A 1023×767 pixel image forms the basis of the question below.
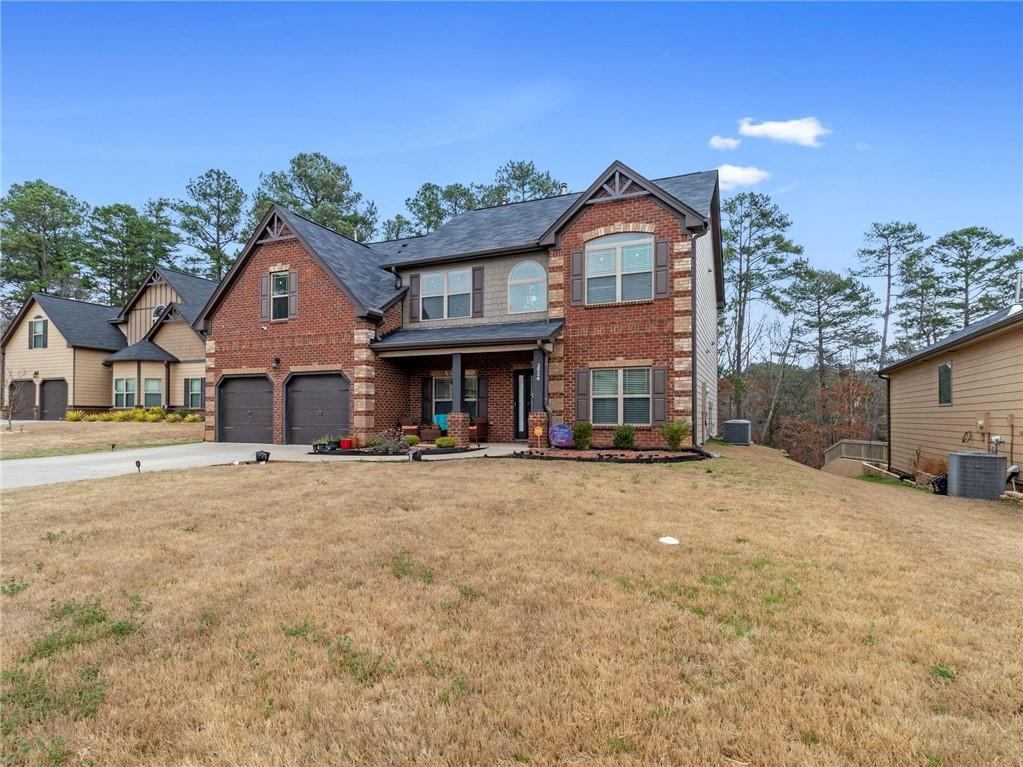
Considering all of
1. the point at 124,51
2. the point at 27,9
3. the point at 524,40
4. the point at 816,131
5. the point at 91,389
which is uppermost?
the point at 816,131

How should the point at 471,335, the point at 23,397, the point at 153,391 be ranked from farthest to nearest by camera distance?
the point at 23,397 < the point at 153,391 < the point at 471,335

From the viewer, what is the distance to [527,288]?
16.4 metres

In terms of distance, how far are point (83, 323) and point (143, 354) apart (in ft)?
19.1

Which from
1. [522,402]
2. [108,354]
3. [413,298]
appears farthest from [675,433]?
[108,354]

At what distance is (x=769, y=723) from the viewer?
7.79 ft

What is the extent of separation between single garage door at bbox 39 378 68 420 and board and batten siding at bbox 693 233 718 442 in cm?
3246

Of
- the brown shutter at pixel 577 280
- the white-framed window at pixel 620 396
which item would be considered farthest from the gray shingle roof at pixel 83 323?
the white-framed window at pixel 620 396

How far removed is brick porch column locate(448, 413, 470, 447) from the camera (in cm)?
1441

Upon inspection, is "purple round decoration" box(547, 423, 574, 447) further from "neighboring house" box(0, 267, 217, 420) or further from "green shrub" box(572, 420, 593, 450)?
"neighboring house" box(0, 267, 217, 420)

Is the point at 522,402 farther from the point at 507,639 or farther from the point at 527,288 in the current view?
the point at 507,639

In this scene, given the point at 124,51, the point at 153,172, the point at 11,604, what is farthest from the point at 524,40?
the point at 153,172

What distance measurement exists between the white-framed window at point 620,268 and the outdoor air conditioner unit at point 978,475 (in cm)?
781

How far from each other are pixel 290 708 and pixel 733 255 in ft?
115

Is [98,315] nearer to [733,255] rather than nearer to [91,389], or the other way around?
[91,389]
